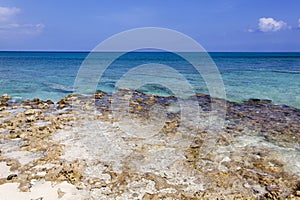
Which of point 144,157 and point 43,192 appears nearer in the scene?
point 43,192

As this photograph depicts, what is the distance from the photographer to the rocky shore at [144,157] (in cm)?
565

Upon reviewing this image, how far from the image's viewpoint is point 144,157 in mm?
7305

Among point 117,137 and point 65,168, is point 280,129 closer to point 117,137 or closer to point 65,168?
point 117,137

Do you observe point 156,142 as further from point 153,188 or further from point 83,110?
point 83,110

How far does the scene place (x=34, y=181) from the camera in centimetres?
586

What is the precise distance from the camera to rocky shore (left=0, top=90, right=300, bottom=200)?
18.5 ft

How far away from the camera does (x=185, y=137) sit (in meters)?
9.01

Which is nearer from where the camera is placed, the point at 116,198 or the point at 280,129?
the point at 116,198

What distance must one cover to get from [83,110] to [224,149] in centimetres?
714

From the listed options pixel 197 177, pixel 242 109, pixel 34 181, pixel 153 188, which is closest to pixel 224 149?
pixel 197 177

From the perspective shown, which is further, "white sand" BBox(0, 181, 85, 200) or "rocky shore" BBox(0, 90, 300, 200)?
"rocky shore" BBox(0, 90, 300, 200)

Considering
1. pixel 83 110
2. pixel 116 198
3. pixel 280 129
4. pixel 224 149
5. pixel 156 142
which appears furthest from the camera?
pixel 83 110

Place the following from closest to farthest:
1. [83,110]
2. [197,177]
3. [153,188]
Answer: [153,188] < [197,177] < [83,110]

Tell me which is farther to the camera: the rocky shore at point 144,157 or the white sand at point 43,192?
the rocky shore at point 144,157
